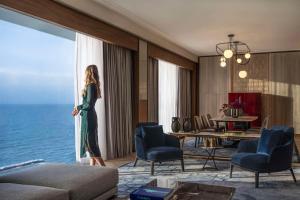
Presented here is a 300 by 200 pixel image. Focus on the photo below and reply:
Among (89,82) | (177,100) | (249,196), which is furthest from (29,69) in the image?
(249,196)

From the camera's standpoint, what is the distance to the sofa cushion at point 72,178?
3018mm

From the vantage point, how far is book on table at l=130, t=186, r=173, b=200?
256 centimetres

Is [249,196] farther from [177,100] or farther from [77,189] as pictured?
[177,100]

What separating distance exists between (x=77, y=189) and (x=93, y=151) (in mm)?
2122

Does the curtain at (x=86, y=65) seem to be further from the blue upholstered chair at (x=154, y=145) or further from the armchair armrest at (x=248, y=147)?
the armchair armrest at (x=248, y=147)

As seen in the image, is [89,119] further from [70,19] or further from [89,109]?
[70,19]

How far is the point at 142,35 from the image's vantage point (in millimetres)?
7211

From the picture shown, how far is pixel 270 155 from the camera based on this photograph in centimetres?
428

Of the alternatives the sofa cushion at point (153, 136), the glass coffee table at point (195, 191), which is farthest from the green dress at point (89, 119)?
the glass coffee table at point (195, 191)

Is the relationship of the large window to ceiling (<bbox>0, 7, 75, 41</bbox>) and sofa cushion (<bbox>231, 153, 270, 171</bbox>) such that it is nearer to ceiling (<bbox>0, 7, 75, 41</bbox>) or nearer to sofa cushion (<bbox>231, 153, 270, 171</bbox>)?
ceiling (<bbox>0, 7, 75, 41</bbox>)

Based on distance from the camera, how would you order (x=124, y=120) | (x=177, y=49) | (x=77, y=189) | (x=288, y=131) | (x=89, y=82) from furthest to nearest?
(x=177, y=49), (x=124, y=120), (x=89, y=82), (x=288, y=131), (x=77, y=189)

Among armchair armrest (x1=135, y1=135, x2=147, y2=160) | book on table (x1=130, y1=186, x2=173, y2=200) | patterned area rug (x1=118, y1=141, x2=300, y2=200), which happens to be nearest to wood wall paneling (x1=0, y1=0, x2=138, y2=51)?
armchair armrest (x1=135, y1=135, x2=147, y2=160)

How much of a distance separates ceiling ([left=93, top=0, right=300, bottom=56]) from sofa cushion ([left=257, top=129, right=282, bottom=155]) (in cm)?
222

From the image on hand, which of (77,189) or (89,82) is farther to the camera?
(89,82)
